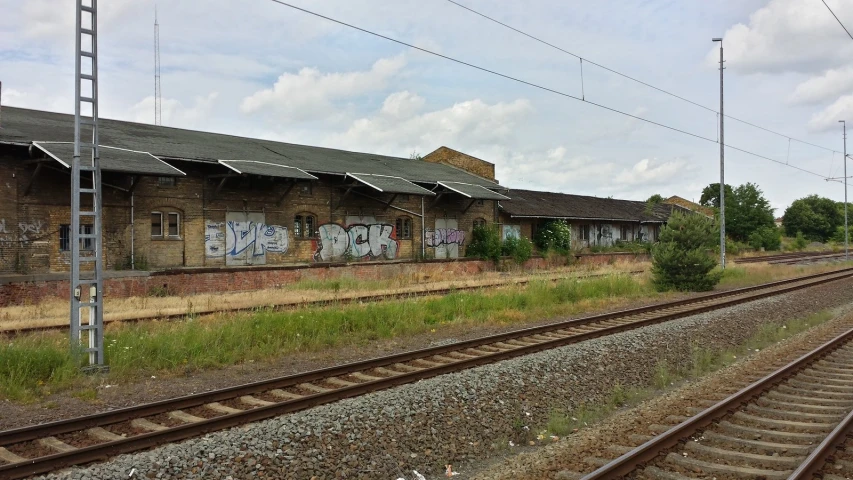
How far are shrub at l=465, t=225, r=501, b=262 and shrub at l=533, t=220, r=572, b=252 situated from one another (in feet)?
14.0

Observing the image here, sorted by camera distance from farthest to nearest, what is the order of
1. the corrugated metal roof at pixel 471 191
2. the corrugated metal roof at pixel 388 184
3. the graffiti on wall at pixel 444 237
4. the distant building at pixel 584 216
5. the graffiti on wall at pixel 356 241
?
the distant building at pixel 584 216
the graffiti on wall at pixel 444 237
the corrugated metal roof at pixel 471 191
the graffiti on wall at pixel 356 241
the corrugated metal roof at pixel 388 184

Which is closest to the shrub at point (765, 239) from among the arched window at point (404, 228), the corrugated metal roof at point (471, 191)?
the corrugated metal roof at point (471, 191)

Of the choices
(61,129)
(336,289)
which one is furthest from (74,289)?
(61,129)

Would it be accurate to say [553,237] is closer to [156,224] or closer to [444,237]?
[444,237]

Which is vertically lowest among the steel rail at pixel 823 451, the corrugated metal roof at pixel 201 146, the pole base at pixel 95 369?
the steel rail at pixel 823 451

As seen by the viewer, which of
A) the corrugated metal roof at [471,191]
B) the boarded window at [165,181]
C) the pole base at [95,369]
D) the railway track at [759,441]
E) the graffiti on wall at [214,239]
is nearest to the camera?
the railway track at [759,441]

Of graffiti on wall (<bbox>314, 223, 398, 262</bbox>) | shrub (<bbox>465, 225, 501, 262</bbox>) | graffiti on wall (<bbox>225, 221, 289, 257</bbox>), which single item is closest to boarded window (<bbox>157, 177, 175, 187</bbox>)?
graffiti on wall (<bbox>225, 221, 289, 257</bbox>)

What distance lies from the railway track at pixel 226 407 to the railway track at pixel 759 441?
3576 millimetres

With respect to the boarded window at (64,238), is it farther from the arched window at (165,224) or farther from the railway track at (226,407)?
the railway track at (226,407)

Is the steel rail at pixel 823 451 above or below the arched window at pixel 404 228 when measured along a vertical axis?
below

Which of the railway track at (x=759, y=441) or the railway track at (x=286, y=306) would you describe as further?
the railway track at (x=286, y=306)

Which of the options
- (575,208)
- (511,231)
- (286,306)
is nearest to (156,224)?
(286,306)

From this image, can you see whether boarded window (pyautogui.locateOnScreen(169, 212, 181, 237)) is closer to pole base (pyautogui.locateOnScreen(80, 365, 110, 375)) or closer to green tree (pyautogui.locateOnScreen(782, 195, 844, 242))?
pole base (pyautogui.locateOnScreen(80, 365, 110, 375))

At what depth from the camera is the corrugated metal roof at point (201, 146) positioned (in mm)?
23375
